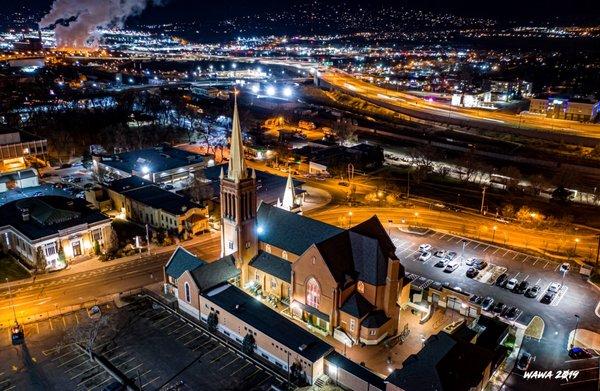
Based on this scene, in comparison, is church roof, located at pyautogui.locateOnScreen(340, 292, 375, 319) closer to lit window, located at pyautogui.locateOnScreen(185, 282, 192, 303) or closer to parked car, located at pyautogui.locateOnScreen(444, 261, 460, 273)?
lit window, located at pyautogui.locateOnScreen(185, 282, 192, 303)

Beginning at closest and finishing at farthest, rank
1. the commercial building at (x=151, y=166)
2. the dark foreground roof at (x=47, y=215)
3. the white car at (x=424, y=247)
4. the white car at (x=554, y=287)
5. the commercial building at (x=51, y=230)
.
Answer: the white car at (x=554, y=287) → the commercial building at (x=51, y=230) → the dark foreground roof at (x=47, y=215) → the white car at (x=424, y=247) → the commercial building at (x=151, y=166)

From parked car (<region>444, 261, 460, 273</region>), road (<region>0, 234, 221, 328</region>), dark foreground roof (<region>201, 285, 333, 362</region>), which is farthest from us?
parked car (<region>444, 261, 460, 273</region>)

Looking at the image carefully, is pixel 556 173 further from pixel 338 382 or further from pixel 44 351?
pixel 44 351

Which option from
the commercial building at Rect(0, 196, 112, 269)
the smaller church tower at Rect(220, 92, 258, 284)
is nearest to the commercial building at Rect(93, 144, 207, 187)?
the commercial building at Rect(0, 196, 112, 269)

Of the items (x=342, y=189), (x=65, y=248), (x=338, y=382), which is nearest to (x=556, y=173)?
(x=342, y=189)

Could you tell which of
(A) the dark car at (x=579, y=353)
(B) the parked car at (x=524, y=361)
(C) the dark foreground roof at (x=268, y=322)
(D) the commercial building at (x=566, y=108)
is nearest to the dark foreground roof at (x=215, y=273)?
(C) the dark foreground roof at (x=268, y=322)

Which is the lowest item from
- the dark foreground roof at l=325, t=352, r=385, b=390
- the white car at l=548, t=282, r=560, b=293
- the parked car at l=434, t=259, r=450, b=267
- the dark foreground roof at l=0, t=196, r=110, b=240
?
the white car at l=548, t=282, r=560, b=293

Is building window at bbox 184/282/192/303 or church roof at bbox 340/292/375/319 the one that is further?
building window at bbox 184/282/192/303

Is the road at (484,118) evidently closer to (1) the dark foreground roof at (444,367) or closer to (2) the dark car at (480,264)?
(2) the dark car at (480,264)
